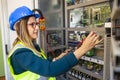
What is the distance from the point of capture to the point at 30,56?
106 centimetres

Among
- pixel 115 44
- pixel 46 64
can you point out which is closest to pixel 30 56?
pixel 46 64

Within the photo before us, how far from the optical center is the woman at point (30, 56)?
1.04 m

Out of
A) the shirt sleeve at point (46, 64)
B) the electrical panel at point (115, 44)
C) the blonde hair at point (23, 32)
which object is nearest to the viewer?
the electrical panel at point (115, 44)

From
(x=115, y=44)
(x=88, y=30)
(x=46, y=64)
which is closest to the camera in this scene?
(x=115, y=44)

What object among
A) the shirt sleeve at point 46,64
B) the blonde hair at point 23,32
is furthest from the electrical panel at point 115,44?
the blonde hair at point 23,32

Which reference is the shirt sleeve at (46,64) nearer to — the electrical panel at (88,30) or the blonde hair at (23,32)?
the blonde hair at (23,32)

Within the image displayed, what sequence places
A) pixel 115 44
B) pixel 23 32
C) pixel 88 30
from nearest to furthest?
pixel 115 44 → pixel 23 32 → pixel 88 30

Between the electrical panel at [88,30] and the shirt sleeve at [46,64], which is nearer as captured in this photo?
the shirt sleeve at [46,64]

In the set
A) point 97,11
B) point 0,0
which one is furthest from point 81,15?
point 0,0

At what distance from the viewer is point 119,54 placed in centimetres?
62

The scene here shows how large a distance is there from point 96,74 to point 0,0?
5.67ft

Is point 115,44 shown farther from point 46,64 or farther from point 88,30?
point 88,30

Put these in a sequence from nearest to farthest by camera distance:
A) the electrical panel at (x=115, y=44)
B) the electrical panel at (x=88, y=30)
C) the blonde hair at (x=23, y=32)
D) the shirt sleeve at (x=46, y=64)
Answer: the electrical panel at (x=115, y=44) < the shirt sleeve at (x=46, y=64) < the blonde hair at (x=23, y=32) < the electrical panel at (x=88, y=30)

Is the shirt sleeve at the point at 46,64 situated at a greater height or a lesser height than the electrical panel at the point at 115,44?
lesser
